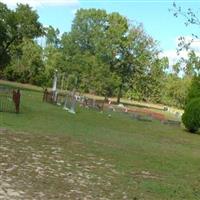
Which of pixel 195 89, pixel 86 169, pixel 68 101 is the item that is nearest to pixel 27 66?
pixel 68 101

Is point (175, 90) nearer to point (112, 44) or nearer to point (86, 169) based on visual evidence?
point (112, 44)

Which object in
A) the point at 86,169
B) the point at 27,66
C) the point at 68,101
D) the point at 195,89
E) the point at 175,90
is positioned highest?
the point at 27,66

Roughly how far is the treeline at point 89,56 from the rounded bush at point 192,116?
145 ft

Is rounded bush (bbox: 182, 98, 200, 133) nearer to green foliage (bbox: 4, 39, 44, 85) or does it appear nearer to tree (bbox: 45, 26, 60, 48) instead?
green foliage (bbox: 4, 39, 44, 85)

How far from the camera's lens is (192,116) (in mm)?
35500

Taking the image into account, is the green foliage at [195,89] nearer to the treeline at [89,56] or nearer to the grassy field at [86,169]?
the grassy field at [86,169]

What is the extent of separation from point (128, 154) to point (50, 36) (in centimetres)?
9421

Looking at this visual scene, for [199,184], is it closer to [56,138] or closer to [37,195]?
[37,195]

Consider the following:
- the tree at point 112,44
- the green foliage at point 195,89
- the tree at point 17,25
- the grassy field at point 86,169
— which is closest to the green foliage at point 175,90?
the tree at point 112,44

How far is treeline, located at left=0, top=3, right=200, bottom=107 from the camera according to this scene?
80.5 meters

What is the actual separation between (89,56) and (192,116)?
2044 inches

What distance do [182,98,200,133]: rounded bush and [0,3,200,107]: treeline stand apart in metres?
44.3

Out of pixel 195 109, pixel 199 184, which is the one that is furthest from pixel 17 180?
pixel 195 109

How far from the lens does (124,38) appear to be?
292 ft
